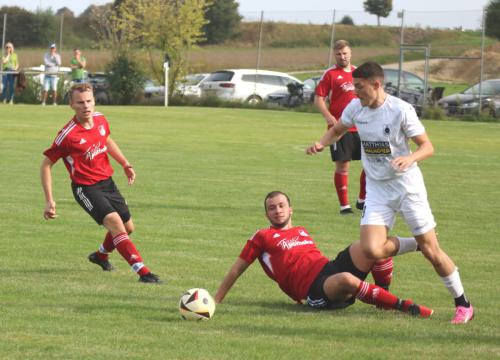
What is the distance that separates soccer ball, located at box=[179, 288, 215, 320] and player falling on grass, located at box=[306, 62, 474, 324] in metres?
1.14

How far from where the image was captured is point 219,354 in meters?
5.93

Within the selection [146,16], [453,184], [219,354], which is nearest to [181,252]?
[219,354]

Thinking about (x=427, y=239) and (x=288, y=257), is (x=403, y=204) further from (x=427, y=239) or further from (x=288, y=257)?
(x=288, y=257)

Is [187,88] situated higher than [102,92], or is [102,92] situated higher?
[187,88]

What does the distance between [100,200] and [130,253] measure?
1.78 ft

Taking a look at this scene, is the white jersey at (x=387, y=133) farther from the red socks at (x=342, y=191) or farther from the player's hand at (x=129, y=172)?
the red socks at (x=342, y=191)

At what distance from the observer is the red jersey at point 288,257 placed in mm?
7332

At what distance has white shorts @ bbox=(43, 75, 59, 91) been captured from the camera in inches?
1367

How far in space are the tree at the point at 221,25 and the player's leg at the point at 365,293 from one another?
6027 centimetres

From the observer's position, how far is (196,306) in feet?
22.3

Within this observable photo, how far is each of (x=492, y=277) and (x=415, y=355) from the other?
3090mm

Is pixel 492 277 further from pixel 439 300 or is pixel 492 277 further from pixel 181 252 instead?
pixel 181 252

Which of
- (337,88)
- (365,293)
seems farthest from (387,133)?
(337,88)

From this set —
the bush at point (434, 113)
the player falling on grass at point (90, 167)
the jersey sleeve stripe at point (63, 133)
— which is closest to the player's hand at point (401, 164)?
the player falling on grass at point (90, 167)
